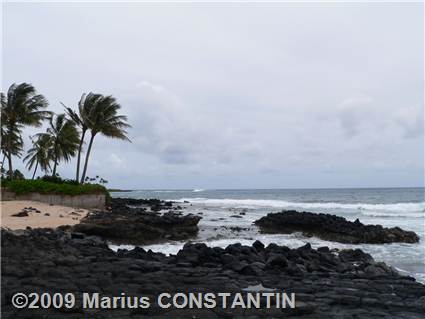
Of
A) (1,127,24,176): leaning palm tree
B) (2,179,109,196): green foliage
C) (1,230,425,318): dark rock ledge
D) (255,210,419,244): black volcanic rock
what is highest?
(1,127,24,176): leaning palm tree

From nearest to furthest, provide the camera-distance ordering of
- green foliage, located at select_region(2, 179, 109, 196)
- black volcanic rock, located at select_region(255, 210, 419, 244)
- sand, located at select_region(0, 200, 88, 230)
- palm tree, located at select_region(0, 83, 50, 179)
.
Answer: sand, located at select_region(0, 200, 88, 230) < black volcanic rock, located at select_region(255, 210, 419, 244) < green foliage, located at select_region(2, 179, 109, 196) < palm tree, located at select_region(0, 83, 50, 179)

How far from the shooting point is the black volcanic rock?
55.8 feet

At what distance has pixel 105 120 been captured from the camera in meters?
28.4

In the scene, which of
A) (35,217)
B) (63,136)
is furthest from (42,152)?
(35,217)

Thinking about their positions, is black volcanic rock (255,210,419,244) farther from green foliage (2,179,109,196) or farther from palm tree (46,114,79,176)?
palm tree (46,114,79,176)

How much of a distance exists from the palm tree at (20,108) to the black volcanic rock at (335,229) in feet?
51.3

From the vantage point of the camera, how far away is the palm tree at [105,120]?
28.2 m

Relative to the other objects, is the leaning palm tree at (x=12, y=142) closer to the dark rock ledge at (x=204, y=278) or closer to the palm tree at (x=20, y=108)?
the palm tree at (x=20, y=108)

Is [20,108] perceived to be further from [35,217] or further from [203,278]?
[203,278]

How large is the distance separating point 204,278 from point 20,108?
23510 millimetres

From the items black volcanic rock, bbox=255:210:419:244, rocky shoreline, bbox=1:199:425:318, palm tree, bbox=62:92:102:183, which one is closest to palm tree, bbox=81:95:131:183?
palm tree, bbox=62:92:102:183

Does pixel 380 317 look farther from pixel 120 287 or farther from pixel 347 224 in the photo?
pixel 347 224

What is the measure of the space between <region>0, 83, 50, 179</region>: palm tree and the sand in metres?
7.74

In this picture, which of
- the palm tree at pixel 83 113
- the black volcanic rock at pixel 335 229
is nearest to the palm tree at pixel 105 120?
the palm tree at pixel 83 113
